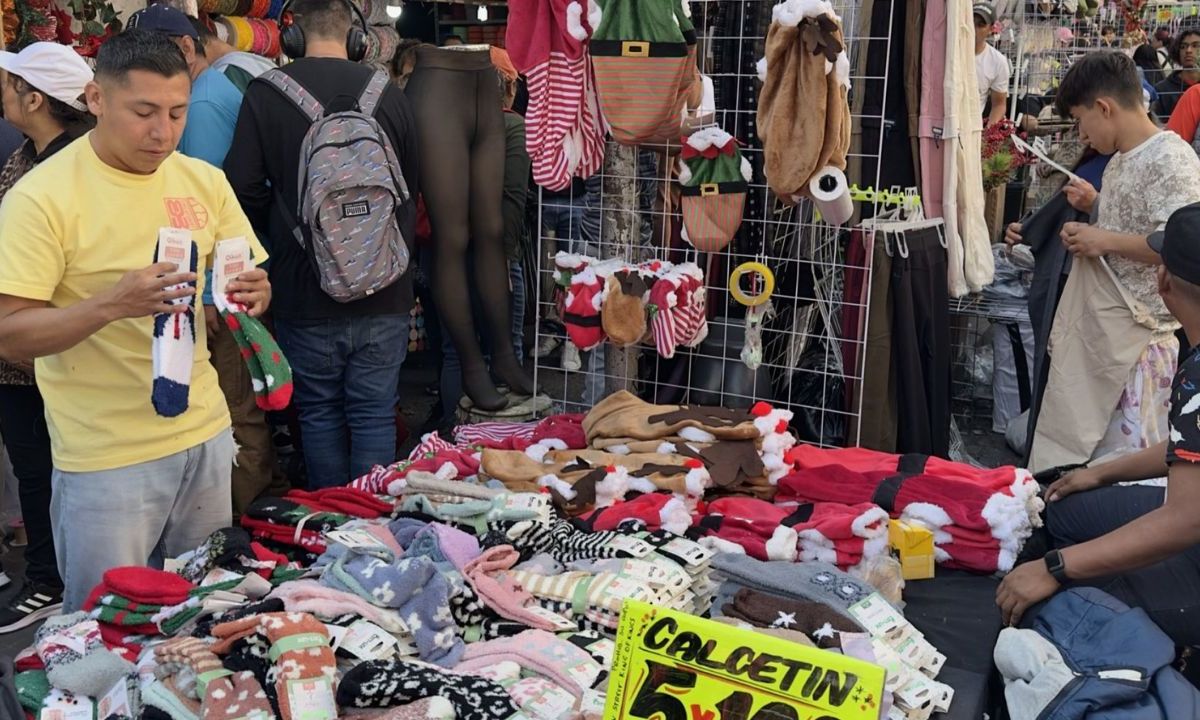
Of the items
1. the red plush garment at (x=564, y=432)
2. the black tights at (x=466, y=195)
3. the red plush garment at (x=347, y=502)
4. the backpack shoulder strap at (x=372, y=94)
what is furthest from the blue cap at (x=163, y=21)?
the red plush garment at (x=564, y=432)

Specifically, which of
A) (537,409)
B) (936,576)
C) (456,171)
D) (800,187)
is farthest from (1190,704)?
(456,171)

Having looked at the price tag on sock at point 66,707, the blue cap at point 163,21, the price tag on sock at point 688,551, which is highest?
the blue cap at point 163,21

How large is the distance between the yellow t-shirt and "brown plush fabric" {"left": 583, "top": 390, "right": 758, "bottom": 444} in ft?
3.99

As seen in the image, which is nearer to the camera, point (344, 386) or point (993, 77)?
point (344, 386)

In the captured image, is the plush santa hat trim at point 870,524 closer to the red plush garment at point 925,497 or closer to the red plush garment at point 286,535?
the red plush garment at point 925,497

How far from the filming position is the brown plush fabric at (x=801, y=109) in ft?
11.1

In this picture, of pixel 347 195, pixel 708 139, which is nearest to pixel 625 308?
pixel 708 139

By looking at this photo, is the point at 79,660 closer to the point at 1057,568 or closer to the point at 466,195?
the point at 1057,568

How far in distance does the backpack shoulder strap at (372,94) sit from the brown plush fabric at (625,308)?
1008 mm

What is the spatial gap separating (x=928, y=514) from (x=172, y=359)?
75.3 inches

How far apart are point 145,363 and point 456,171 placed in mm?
2396

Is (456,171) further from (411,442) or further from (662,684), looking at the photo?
(662,684)

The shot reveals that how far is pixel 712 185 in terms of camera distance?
380cm

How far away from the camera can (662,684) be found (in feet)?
5.24
